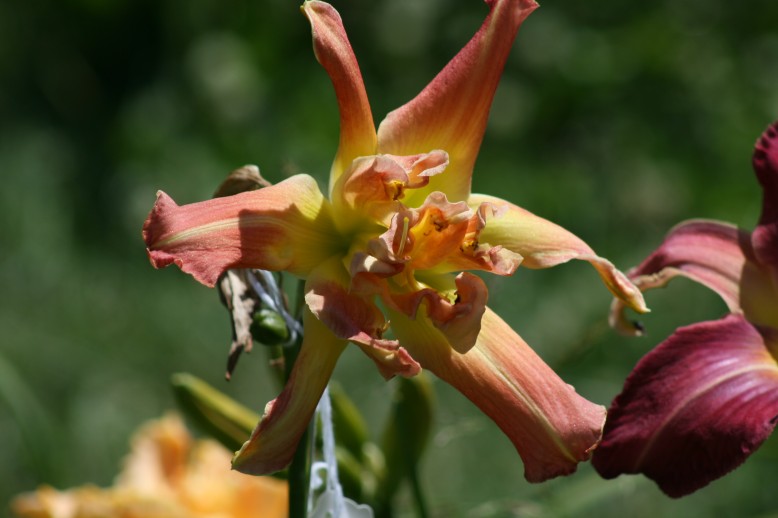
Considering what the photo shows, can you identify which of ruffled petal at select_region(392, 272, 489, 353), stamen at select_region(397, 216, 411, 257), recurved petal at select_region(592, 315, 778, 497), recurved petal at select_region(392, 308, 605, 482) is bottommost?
recurved petal at select_region(592, 315, 778, 497)

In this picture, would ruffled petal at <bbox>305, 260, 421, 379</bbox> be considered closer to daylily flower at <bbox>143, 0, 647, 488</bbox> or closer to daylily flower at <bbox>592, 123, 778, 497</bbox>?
daylily flower at <bbox>143, 0, 647, 488</bbox>

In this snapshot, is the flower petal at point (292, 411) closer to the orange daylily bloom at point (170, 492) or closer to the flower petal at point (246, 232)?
the flower petal at point (246, 232)

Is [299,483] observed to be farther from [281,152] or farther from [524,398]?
[281,152]

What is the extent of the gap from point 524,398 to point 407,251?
98 millimetres

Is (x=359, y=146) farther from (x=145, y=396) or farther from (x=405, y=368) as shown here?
(x=145, y=396)

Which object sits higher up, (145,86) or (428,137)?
(428,137)

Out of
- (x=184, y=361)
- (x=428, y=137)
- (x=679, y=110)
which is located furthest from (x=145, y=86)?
(x=428, y=137)

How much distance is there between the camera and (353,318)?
1.94 feet

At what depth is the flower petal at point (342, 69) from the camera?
618 mm

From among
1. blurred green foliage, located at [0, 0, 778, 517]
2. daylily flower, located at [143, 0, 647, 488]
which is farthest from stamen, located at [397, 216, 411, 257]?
blurred green foliage, located at [0, 0, 778, 517]

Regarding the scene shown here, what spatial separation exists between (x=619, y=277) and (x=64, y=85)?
2363mm

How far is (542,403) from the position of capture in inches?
23.5

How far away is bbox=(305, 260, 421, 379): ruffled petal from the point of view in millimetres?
575

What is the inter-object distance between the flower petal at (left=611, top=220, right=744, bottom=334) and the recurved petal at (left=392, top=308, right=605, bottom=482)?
0.13 m
